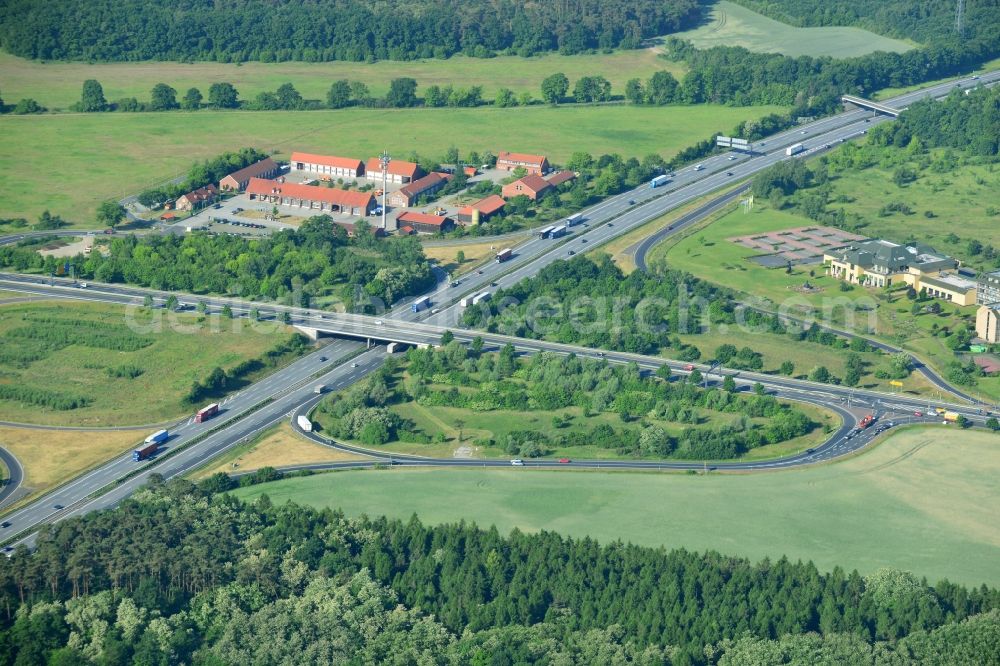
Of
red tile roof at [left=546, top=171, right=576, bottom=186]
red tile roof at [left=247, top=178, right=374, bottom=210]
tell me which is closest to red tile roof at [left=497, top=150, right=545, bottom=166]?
red tile roof at [left=546, top=171, right=576, bottom=186]

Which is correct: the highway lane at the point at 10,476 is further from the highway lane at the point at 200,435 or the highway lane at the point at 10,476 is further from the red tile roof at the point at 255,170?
the red tile roof at the point at 255,170

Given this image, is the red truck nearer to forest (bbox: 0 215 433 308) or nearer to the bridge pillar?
the bridge pillar

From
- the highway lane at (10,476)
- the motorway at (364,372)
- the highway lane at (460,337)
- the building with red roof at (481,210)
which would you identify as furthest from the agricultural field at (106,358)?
the building with red roof at (481,210)

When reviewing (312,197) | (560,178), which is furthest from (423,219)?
(560,178)

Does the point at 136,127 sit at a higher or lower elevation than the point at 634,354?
higher

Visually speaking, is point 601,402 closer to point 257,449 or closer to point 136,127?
point 257,449

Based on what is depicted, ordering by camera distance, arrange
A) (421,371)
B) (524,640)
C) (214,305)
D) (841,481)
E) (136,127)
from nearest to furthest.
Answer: (524,640), (841,481), (421,371), (214,305), (136,127)

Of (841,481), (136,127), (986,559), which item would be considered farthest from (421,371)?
(136,127)
